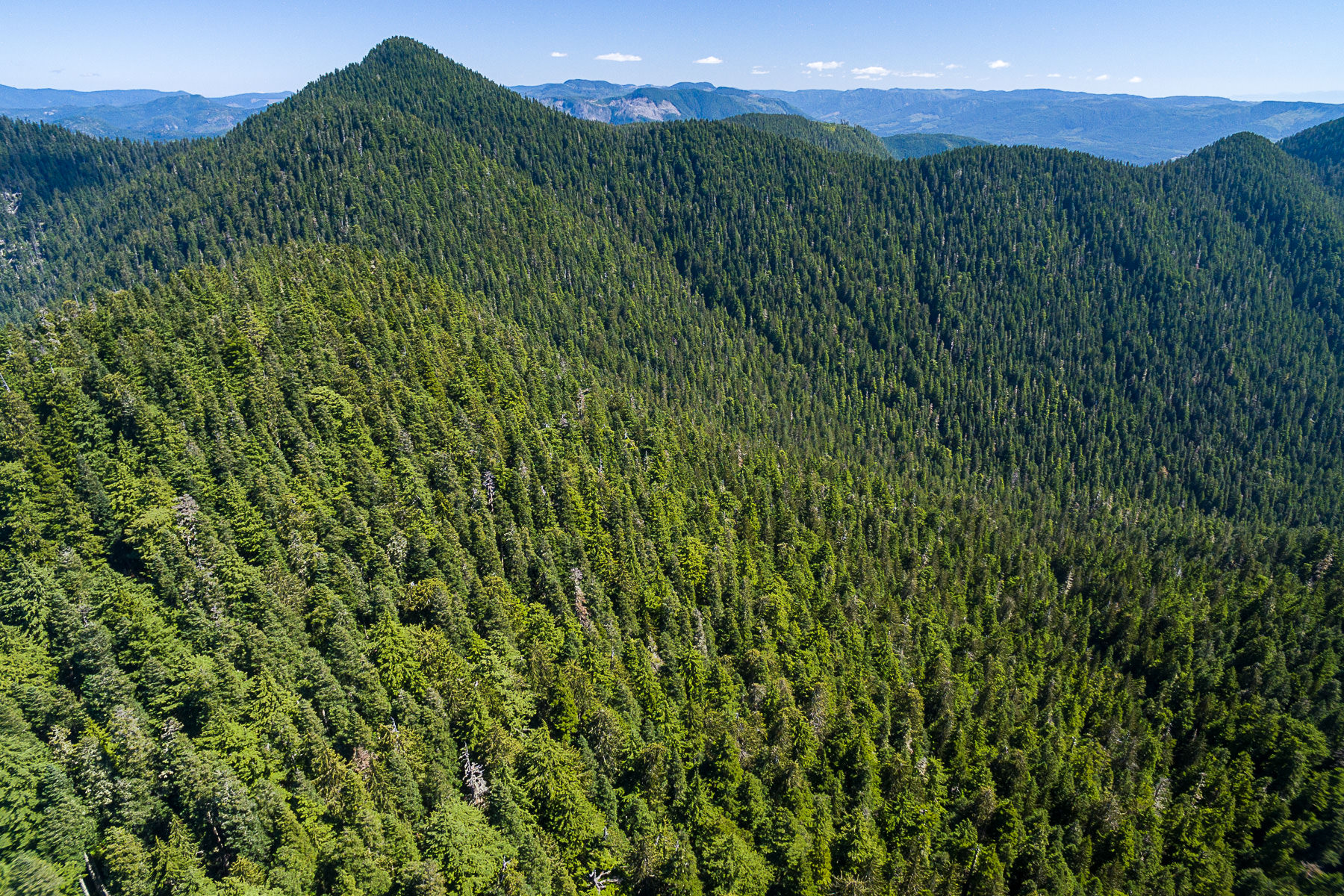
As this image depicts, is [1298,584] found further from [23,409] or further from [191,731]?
[23,409]

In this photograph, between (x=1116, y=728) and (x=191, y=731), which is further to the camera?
(x=1116, y=728)

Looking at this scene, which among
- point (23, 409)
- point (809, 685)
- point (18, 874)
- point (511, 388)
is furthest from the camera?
point (511, 388)

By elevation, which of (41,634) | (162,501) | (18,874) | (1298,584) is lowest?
(1298,584)

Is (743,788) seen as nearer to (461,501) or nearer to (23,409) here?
(461,501)

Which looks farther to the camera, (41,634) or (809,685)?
(809,685)

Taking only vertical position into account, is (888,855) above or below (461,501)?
below

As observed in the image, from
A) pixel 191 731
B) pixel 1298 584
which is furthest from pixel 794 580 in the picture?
pixel 1298 584

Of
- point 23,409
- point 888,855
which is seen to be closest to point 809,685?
point 888,855

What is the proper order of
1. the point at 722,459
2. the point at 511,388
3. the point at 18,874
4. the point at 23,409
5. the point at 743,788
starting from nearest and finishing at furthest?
the point at 18,874
the point at 743,788
the point at 23,409
the point at 511,388
the point at 722,459

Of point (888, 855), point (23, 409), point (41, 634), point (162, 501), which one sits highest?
point (23, 409)
